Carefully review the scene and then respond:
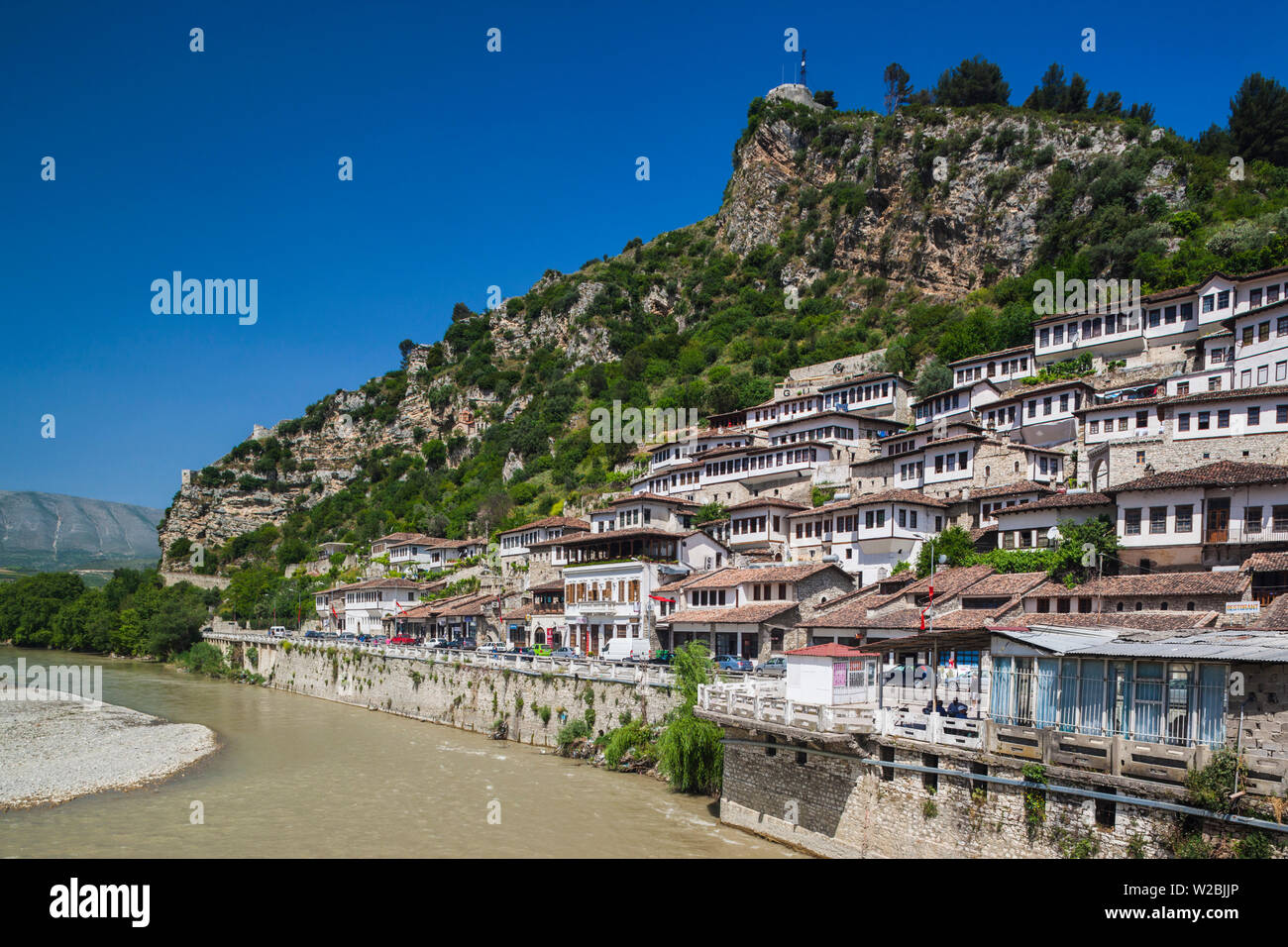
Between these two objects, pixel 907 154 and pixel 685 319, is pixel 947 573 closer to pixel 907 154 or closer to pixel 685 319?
pixel 907 154

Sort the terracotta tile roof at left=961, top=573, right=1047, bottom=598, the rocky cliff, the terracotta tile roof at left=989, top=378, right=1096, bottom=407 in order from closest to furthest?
the terracotta tile roof at left=961, top=573, right=1047, bottom=598 < the terracotta tile roof at left=989, top=378, right=1096, bottom=407 < the rocky cliff

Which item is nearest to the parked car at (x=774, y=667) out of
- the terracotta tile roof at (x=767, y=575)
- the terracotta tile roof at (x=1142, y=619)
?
the terracotta tile roof at (x=767, y=575)

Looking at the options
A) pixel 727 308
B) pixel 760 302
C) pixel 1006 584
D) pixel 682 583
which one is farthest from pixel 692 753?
pixel 727 308

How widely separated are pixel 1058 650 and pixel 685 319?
133m

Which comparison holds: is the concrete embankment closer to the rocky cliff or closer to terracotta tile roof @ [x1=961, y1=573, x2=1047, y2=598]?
terracotta tile roof @ [x1=961, y1=573, x2=1047, y2=598]

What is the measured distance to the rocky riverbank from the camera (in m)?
33.4

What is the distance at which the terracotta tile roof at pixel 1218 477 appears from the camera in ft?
106

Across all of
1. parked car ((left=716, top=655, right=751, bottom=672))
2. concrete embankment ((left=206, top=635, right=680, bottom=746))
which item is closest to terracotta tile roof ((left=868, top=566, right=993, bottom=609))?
parked car ((left=716, top=655, right=751, bottom=672))

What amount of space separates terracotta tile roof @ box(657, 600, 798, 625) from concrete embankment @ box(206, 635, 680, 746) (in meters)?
8.60

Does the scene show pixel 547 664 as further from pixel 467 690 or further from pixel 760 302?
pixel 760 302

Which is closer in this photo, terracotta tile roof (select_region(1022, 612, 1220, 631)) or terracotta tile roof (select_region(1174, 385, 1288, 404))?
terracotta tile roof (select_region(1022, 612, 1220, 631))

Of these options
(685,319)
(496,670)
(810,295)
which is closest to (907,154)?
(810,295)
